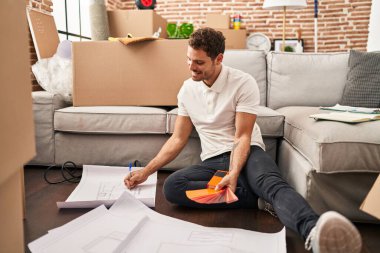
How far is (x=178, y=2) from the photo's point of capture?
193 inches

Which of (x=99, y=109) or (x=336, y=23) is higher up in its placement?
(x=336, y=23)

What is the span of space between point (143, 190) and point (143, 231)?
39 cm

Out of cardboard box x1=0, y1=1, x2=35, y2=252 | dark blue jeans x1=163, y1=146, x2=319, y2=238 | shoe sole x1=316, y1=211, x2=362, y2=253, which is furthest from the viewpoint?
dark blue jeans x1=163, y1=146, x2=319, y2=238

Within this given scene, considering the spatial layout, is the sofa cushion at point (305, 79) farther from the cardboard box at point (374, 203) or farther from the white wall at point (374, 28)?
the white wall at point (374, 28)

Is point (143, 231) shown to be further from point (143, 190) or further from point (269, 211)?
point (269, 211)

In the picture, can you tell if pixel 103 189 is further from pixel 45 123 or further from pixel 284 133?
pixel 284 133

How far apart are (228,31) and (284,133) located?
2901 mm

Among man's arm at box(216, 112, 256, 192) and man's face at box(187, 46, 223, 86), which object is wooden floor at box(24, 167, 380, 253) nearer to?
man's arm at box(216, 112, 256, 192)

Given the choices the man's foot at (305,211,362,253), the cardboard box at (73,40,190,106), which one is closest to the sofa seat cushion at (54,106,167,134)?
the cardboard box at (73,40,190,106)

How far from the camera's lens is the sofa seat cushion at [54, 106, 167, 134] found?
186 cm

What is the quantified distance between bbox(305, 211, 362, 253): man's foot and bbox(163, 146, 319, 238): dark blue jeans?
7.7 inches

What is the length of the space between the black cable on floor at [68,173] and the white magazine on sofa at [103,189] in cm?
18

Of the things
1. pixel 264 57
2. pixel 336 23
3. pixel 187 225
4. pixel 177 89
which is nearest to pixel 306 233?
pixel 187 225

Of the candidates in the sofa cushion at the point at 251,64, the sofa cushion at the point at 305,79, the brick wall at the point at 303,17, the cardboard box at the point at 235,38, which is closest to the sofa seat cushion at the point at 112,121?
the sofa cushion at the point at 251,64
